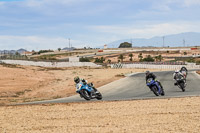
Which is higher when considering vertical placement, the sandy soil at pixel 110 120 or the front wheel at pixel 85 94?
the front wheel at pixel 85 94

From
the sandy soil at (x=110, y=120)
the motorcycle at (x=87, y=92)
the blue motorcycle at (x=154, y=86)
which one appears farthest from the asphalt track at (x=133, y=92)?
the sandy soil at (x=110, y=120)

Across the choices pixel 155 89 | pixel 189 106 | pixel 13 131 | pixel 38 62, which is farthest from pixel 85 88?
pixel 38 62

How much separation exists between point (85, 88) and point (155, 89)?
463 cm

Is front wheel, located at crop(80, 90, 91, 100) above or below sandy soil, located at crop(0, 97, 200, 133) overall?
above

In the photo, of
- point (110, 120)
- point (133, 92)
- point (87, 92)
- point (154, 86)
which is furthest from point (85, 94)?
point (110, 120)

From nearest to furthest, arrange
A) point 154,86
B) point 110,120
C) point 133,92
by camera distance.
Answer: point 110,120 < point 154,86 < point 133,92

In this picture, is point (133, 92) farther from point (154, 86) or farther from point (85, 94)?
point (85, 94)

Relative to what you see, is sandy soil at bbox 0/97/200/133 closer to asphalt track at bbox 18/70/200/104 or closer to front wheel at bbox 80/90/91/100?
front wheel at bbox 80/90/91/100

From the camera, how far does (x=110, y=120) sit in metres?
13.7

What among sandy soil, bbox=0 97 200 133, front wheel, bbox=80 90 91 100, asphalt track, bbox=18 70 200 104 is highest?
front wheel, bbox=80 90 91 100

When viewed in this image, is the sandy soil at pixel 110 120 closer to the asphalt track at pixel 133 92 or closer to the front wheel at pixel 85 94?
the front wheel at pixel 85 94

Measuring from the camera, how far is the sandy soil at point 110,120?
1171 centimetres

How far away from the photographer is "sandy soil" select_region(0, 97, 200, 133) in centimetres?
1171

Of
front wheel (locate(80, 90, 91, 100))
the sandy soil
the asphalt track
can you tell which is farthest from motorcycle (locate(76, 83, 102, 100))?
the sandy soil
